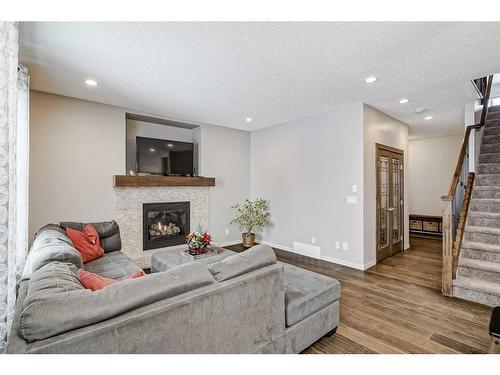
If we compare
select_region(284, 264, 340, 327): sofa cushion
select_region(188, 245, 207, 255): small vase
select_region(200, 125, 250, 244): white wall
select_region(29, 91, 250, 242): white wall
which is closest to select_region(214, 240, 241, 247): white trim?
select_region(200, 125, 250, 244): white wall

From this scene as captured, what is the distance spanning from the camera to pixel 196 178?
193 inches

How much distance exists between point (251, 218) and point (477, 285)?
3695mm

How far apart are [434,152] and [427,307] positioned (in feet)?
18.5

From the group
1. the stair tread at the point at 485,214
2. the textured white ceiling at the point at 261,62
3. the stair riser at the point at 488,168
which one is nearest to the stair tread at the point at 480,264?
the stair tread at the point at 485,214

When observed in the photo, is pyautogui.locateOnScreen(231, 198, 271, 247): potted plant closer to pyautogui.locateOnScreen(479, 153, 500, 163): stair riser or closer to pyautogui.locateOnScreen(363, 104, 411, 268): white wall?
pyautogui.locateOnScreen(363, 104, 411, 268): white wall

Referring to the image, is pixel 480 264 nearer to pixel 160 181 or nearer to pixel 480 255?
pixel 480 255

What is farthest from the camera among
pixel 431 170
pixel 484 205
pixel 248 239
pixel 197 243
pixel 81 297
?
pixel 431 170

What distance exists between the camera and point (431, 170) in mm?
6809

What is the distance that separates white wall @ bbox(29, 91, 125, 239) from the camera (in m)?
Answer: 3.44

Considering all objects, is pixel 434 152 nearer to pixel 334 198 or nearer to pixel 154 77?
pixel 334 198

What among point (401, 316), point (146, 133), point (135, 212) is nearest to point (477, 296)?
point (401, 316)

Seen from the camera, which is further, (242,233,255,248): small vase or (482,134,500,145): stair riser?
(242,233,255,248): small vase

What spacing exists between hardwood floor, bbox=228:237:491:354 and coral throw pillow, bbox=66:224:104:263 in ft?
8.46
